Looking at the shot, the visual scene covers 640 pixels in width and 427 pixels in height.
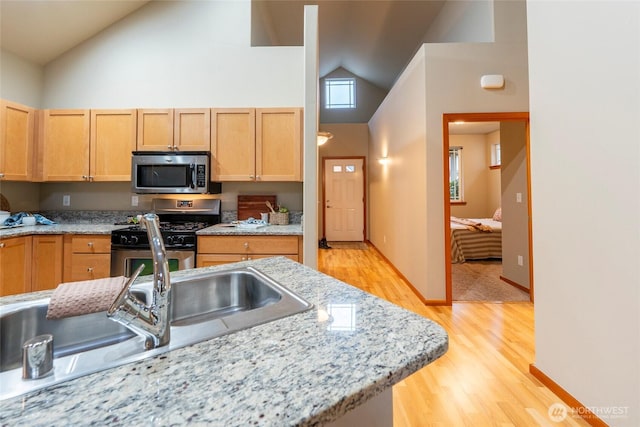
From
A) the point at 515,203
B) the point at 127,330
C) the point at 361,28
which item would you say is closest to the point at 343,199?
the point at 361,28

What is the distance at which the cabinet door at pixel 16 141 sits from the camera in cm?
244

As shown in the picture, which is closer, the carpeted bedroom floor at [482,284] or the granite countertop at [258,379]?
the granite countertop at [258,379]

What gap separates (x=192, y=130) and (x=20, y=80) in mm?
1892

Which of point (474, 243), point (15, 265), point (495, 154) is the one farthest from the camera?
point (495, 154)

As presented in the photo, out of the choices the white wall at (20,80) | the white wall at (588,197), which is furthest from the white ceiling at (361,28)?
the white wall at (588,197)

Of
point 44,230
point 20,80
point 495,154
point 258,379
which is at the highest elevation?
point 495,154

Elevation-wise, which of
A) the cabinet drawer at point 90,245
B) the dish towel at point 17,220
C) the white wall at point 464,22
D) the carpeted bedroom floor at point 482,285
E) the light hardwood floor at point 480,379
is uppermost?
the white wall at point 464,22

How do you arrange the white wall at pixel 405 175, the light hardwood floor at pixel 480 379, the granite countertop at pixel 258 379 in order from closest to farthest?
the granite countertop at pixel 258 379, the light hardwood floor at pixel 480 379, the white wall at pixel 405 175

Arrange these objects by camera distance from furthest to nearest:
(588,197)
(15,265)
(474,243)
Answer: (474,243) < (15,265) < (588,197)

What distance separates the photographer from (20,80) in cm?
279

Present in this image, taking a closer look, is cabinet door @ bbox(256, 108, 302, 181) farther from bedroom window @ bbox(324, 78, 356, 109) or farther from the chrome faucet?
bedroom window @ bbox(324, 78, 356, 109)

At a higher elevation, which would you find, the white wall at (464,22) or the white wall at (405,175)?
the white wall at (464,22)

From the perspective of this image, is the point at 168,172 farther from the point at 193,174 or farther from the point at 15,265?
the point at 15,265

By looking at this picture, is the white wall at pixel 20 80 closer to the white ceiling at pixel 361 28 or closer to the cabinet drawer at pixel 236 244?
the white ceiling at pixel 361 28
